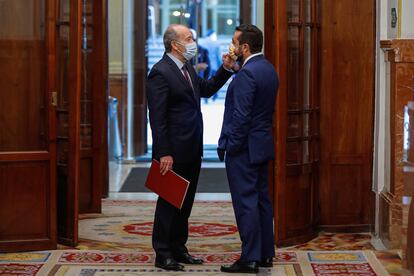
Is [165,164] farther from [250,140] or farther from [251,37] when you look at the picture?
[251,37]

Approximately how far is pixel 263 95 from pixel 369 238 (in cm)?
217

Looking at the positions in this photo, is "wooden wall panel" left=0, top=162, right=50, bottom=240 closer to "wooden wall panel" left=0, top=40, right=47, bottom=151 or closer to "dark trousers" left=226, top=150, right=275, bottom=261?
"wooden wall panel" left=0, top=40, right=47, bottom=151

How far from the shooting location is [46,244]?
24.5ft

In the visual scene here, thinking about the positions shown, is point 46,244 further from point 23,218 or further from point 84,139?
point 84,139

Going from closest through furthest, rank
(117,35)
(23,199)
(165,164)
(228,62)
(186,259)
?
(165,164), (228,62), (186,259), (23,199), (117,35)

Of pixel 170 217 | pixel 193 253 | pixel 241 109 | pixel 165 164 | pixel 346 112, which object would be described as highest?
pixel 241 109

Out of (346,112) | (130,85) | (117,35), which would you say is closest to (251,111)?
(346,112)

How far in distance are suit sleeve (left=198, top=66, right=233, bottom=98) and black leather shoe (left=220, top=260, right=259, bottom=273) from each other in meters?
1.29

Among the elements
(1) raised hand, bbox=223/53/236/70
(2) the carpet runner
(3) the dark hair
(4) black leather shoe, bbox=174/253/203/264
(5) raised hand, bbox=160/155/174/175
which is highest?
(3) the dark hair

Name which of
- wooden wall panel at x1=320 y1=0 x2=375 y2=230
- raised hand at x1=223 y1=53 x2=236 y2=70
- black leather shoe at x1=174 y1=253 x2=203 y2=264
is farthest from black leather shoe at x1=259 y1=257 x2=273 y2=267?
wooden wall panel at x1=320 y1=0 x2=375 y2=230

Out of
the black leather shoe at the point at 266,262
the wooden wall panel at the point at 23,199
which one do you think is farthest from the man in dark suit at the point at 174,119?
the wooden wall panel at the point at 23,199

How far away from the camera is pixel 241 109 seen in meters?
6.39

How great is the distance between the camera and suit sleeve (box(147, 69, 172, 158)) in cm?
659

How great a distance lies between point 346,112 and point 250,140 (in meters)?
2.10
